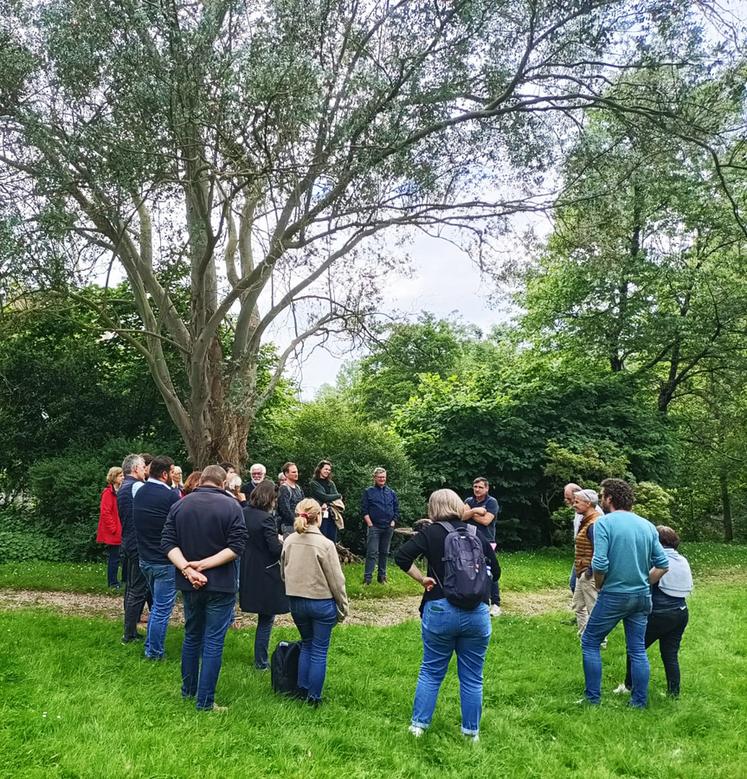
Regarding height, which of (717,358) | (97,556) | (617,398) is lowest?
(97,556)

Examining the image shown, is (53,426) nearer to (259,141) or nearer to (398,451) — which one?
(398,451)

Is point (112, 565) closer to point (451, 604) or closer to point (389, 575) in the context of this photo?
point (389, 575)

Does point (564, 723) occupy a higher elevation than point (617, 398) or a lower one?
lower

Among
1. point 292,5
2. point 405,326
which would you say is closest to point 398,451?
point 405,326

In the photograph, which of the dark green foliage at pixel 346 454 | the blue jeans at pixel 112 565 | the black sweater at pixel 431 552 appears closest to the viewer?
the black sweater at pixel 431 552

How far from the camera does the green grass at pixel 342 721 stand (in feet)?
13.0

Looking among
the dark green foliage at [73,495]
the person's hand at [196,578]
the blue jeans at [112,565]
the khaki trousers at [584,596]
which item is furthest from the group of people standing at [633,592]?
the dark green foliage at [73,495]

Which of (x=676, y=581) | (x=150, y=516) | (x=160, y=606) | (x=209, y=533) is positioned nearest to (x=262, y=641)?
(x=160, y=606)

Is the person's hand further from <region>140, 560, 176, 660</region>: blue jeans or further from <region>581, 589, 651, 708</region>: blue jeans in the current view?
<region>581, 589, 651, 708</region>: blue jeans

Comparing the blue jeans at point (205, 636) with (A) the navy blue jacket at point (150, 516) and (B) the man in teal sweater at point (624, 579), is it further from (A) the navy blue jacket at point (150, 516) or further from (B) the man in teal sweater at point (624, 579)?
(B) the man in teal sweater at point (624, 579)

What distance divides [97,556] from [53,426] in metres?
3.82

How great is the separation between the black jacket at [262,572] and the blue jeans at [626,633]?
2.72 meters

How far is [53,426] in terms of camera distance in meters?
14.6

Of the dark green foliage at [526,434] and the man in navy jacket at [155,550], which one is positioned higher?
the dark green foliage at [526,434]
